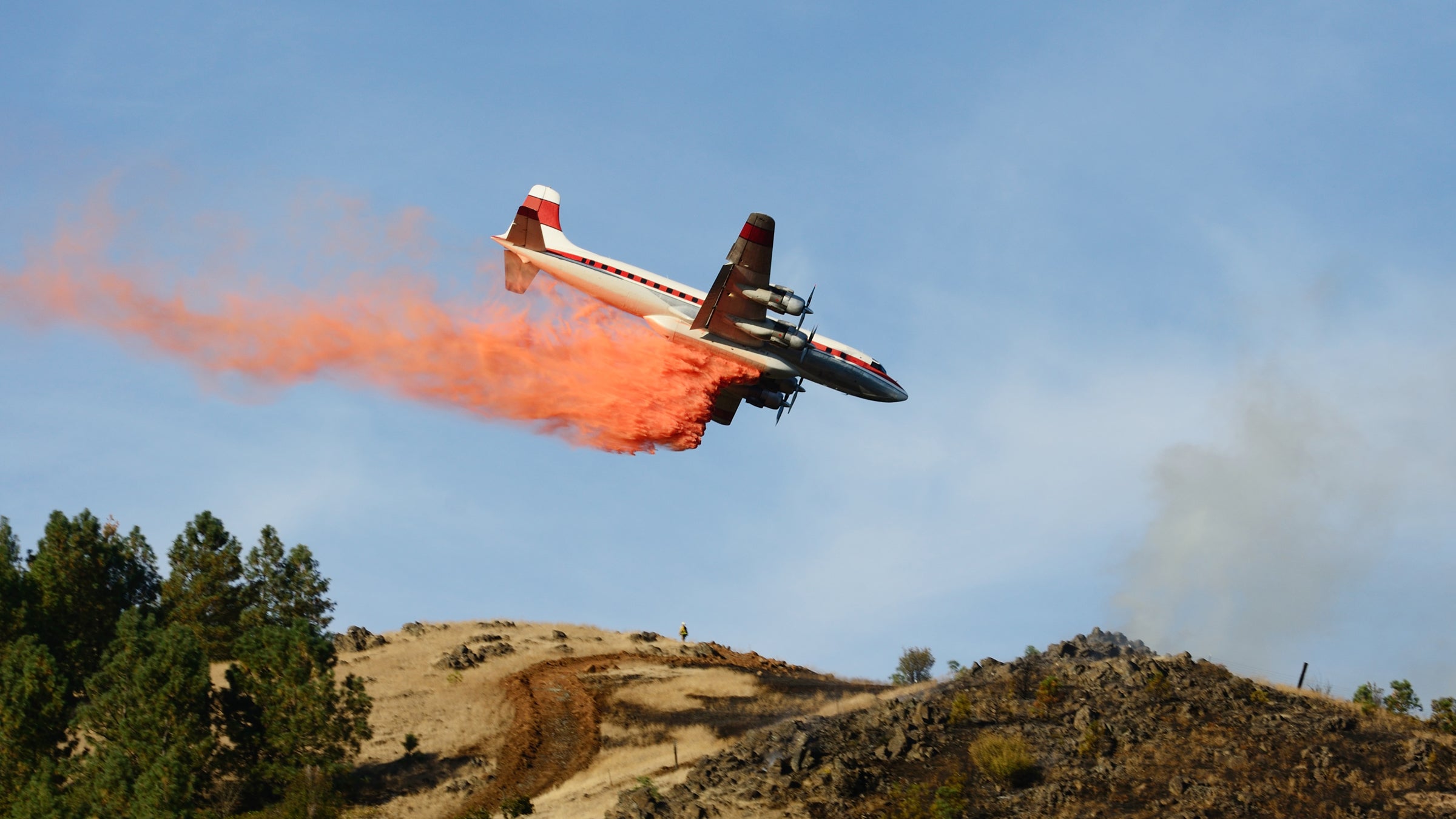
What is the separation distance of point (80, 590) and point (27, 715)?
11.7 meters

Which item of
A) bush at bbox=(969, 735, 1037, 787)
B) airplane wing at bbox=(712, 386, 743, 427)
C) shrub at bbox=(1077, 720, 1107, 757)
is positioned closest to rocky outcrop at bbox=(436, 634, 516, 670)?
airplane wing at bbox=(712, 386, 743, 427)

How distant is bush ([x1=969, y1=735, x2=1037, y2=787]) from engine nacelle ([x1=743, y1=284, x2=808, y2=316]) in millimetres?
21337

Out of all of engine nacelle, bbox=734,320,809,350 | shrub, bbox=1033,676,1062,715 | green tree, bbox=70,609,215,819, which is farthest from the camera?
engine nacelle, bbox=734,320,809,350

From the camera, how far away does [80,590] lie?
6397 centimetres

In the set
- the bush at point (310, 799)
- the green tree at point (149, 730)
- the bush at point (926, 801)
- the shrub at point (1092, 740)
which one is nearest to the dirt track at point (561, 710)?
the bush at point (310, 799)

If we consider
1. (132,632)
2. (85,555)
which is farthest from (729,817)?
(85,555)

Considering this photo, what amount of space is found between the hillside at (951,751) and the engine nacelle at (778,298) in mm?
17493

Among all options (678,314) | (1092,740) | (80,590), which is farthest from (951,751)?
(80,590)

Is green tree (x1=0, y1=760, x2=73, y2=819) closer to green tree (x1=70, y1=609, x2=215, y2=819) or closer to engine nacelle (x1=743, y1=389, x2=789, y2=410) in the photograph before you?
green tree (x1=70, y1=609, x2=215, y2=819)

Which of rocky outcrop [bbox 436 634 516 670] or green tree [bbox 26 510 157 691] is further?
rocky outcrop [bbox 436 634 516 670]

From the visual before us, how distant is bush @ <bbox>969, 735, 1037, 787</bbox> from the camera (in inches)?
1604

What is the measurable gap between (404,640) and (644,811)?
41.2 m

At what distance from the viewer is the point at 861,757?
142ft

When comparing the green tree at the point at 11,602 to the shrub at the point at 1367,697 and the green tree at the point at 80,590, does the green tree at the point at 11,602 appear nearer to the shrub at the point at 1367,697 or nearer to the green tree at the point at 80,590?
the green tree at the point at 80,590
